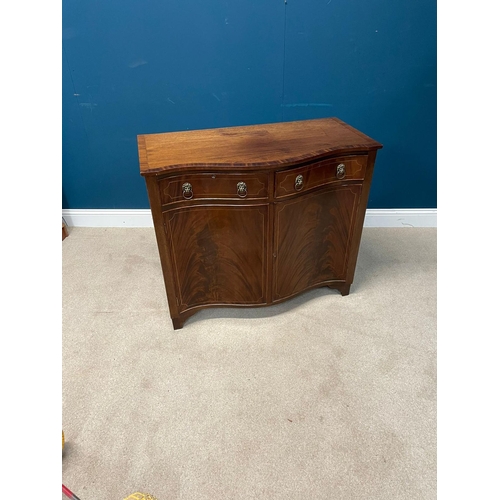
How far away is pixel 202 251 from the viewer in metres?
1.47

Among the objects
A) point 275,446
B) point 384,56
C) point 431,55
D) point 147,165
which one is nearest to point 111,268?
point 147,165

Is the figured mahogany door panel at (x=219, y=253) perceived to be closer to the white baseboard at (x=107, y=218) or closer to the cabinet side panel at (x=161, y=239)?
the cabinet side panel at (x=161, y=239)

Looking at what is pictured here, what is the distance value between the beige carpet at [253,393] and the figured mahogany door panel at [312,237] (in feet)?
0.58

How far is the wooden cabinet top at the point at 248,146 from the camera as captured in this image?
1275 mm

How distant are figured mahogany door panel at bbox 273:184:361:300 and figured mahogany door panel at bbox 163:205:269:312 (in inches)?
2.9

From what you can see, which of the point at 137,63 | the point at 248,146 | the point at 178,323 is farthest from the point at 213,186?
the point at 137,63

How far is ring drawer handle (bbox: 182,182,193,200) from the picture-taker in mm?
1303

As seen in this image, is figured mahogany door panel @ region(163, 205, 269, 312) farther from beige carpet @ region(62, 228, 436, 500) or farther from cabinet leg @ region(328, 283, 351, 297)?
cabinet leg @ region(328, 283, 351, 297)

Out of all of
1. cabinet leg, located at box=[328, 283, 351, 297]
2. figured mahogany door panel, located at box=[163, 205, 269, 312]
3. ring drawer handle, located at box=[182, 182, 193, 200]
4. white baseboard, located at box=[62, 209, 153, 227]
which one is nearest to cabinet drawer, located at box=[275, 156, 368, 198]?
figured mahogany door panel, located at box=[163, 205, 269, 312]

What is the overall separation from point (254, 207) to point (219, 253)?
0.82 feet

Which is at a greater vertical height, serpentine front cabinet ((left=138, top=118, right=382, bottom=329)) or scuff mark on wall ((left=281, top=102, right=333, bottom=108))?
scuff mark on wall ((left=281, top=102, right=333, bottom=108))

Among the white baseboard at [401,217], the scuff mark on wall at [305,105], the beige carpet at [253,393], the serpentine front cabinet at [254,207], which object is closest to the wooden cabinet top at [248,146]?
the serpentine front cabinet at [254,207]

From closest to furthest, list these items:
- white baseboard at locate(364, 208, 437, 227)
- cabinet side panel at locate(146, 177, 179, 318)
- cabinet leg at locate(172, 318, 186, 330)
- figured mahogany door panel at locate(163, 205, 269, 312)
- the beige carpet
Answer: the beige carpet → cabinet side panel at locate(146, 177, 179, 318) → figured mahogany door panel at locate(163, 205, 269, 312) → cabinet leg at locate(172, 318, 186, 330) → white baseboard at locate(364, 208, 437, 227)

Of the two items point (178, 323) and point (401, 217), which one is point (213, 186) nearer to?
point (178, 323)
